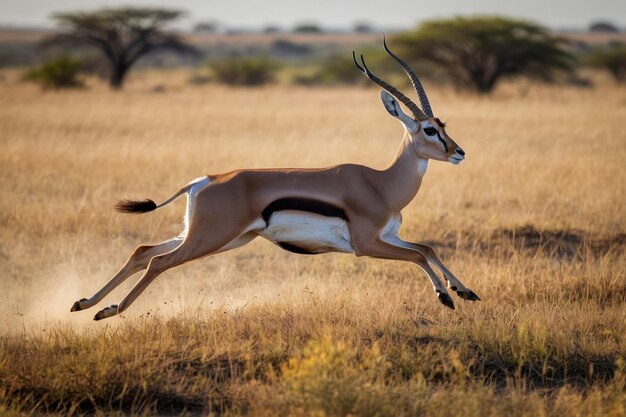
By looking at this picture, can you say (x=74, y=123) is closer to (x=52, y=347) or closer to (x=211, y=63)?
(x=52, y=347)

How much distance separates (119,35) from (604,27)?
110351mm

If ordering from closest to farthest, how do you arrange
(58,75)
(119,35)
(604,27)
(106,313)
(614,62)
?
1. (106,313)
2. (58,75)
3. (119,35)
4. (614,62)
5. (604,27)

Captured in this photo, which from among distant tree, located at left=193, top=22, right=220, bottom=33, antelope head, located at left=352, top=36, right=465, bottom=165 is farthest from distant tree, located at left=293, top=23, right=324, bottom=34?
antelope head, located at left=352, top=36, right=465, bottom=165

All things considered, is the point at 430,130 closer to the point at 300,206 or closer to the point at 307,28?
the point at 300,206

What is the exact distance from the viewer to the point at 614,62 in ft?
129

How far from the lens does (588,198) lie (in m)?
9.97

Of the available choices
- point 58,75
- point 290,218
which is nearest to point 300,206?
point 290,218

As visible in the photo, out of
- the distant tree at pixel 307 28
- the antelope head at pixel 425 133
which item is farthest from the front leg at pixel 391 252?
the distant tree at pixel 307 28

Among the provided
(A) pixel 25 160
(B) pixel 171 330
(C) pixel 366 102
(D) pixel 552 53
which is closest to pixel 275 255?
(B) pixel 171 330

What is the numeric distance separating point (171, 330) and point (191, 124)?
12545mm

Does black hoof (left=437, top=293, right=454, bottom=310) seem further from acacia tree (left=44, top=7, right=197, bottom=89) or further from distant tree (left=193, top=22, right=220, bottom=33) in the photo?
distant tree (left=193, top=22, right=220, bottom=33)

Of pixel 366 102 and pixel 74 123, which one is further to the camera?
pixel 366 102

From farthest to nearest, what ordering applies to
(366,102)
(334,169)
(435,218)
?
(366,102), (435,218), (334,169)

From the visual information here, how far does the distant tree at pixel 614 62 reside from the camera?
39.1 meters
